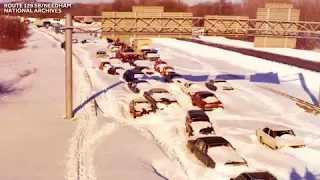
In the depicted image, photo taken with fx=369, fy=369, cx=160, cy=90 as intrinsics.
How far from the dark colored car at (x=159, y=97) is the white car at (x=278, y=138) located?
7.92 meters

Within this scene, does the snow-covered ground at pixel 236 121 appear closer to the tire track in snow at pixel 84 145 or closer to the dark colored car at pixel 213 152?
the dark colored car at pixel 213 152

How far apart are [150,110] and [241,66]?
27.0 m

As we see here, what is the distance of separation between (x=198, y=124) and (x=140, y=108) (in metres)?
5.04

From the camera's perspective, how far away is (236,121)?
23.2 meters

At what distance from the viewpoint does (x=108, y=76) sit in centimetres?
3931

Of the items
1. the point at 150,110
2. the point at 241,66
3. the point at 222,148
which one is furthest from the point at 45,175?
the point at 241,66

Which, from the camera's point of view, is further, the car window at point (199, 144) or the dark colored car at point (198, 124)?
the dark colored car at point (198, 124)

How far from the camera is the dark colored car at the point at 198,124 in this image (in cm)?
1966

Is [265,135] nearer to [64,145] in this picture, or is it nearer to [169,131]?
[169,131]

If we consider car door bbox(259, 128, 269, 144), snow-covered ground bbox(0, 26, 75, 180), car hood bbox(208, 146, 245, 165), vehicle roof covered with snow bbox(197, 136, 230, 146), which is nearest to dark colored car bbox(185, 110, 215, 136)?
vehicle roof covered with snow bbox(197, 136, 230, 146)

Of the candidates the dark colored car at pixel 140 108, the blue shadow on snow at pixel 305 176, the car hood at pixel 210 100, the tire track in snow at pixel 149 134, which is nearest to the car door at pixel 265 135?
the blue shadow on snow at pixel 305 176

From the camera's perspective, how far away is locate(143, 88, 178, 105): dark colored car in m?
25.3

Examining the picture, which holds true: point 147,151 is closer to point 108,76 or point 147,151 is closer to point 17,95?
point 17,95

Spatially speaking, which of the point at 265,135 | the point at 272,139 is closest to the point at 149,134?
the point at 265,135
